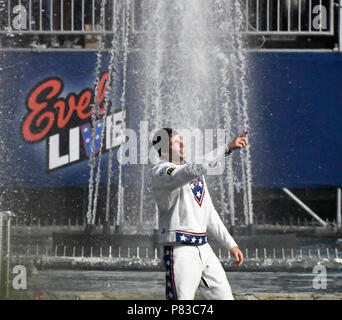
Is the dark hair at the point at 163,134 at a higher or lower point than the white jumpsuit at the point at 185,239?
higher

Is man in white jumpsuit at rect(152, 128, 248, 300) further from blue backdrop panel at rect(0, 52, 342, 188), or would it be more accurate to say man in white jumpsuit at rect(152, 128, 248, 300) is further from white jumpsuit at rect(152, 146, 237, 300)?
blue backdrop panel at rect(0, 52, 342, 188)

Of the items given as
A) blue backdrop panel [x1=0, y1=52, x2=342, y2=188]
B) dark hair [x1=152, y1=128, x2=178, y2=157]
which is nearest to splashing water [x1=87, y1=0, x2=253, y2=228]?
blue backdrop panel [x1=0, y1=52, x2=342, y2=188]

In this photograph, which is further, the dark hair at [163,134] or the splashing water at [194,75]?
the splashing water at [194,75]

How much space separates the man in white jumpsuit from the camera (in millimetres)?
5824


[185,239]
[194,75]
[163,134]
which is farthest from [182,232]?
[194,75]

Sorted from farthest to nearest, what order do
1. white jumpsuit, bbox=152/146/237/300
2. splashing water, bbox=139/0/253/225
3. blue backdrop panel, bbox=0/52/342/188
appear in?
blue backdrop panel, bbox=0/52/342/188
splashing water, bbox=139/0/253/225
white jumpsuit, bbox=152/146/237/300

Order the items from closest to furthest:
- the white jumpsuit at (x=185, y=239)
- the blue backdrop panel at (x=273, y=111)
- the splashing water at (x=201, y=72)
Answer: the white jumpsuit at (x=185, y=239)
the splashing water at (x=201, y=72)
the blue backdrop panel at (x=273, y=111)

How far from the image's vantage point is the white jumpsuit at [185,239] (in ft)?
19.1

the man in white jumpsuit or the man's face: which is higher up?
the man's face

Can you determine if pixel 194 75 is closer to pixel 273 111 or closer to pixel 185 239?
pixel 273 111

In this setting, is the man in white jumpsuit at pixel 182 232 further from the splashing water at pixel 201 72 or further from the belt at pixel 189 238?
the splashing water at pixel 201 72

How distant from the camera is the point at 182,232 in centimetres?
587

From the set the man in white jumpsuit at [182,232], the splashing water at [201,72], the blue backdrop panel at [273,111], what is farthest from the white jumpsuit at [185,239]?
the blue backdrop panel at [273,111]

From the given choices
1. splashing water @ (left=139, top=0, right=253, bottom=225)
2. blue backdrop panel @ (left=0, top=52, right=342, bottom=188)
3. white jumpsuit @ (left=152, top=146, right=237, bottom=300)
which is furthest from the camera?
blue backdrop panel @ (left=0, top=52, right=342, bottom=188)
